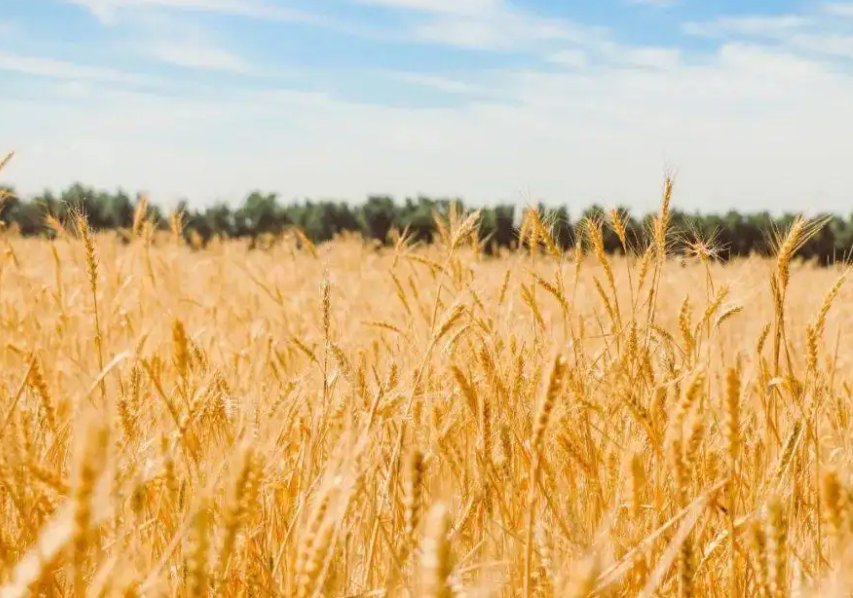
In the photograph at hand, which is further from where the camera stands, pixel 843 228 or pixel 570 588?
pixel 843 228

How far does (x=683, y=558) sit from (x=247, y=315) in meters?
4.20

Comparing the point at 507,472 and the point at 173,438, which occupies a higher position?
the point at 173,438

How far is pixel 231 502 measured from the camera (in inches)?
26.6

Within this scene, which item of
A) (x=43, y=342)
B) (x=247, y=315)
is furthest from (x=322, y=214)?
(x=43, y=342)

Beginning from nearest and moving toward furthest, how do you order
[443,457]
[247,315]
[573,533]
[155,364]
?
[573,533]
[443,457]
[155,364]
[247,315]

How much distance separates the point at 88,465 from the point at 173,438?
898mm

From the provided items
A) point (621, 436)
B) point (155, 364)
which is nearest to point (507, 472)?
point (621, 436)

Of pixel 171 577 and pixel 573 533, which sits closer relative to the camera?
pixel 573 533

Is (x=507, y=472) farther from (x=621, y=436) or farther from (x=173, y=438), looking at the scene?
(x=173, y=438)

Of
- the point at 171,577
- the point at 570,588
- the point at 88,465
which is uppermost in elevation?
the point at 88,465

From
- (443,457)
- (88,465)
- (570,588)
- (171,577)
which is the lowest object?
(171,577)

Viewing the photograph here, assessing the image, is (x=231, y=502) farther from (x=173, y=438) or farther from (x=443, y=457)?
(x=443, y=457)

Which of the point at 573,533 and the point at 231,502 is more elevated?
the point at 231,502

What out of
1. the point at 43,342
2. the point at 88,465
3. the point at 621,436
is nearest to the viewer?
the point at 88,465
